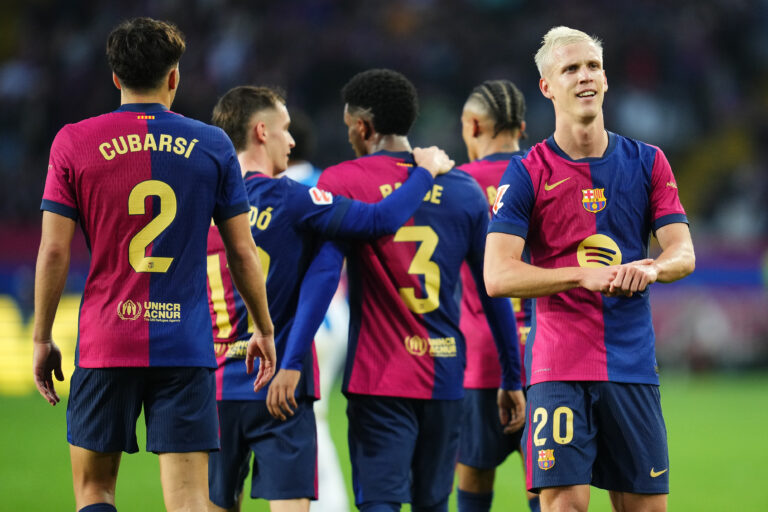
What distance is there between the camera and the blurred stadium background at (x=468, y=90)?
1551cm

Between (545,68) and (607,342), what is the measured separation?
3.70ft

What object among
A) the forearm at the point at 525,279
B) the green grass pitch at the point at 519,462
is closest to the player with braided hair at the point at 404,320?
the forearm at the point at 525,279

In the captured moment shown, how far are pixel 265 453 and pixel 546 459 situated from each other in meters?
1.35

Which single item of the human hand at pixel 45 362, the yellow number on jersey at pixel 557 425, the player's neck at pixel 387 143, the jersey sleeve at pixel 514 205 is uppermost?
the player's neck at pixel 387 143

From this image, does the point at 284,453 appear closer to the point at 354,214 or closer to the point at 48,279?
the point at 354,214

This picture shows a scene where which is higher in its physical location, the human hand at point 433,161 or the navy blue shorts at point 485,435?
the human hand at point 433,161

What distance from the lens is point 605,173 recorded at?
3973 millimetres

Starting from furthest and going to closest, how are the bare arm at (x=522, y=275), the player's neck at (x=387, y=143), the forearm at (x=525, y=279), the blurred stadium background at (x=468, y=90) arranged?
the blurred stadium background at (x=468, y=90) < the player's neck at (x=387, y=143) < the forearm at (x=525, y=279) < the bare arm at (x=522, y=275)

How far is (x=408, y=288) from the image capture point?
4684 millimetres

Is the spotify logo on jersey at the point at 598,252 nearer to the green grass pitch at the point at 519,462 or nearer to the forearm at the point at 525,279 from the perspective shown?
the forearm at the point at 525,279

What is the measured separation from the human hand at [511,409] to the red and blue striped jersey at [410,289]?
0.07 meters

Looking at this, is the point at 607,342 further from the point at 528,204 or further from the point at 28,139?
the point at 28,139

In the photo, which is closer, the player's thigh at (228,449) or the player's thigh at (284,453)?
the player's thigh at (284,453)

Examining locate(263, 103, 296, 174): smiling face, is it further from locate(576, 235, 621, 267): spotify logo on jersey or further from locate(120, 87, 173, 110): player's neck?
locate(576, 235, 621, 267): spotify logo on jersey
